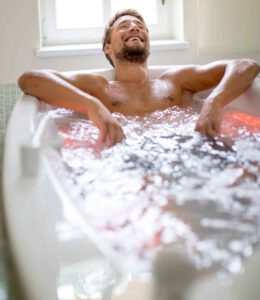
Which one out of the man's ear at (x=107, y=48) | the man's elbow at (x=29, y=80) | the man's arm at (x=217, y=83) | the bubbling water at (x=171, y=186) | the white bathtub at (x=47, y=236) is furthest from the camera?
the man's ear at (x=107, y=48)

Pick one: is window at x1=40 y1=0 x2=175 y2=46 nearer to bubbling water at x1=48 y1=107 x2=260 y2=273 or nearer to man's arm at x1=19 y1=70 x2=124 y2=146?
man's arm at x1=19 y1=70 x2=124 y2=146

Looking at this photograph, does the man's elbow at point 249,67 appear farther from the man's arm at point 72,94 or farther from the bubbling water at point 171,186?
the man's arm at point 72,94

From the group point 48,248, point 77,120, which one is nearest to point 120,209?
point 48,248

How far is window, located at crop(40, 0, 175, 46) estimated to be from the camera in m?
3.25

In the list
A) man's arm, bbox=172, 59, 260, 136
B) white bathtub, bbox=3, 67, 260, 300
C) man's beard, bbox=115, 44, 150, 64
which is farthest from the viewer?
man's beard, bbox=115, 44, 150, 64

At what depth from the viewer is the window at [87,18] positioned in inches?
128

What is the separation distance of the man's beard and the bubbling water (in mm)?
313

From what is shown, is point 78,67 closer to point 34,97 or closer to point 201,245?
point 34,97

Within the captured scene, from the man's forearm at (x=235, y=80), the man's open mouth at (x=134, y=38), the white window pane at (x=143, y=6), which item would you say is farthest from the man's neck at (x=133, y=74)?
the white window pane at (x=143, y=6)

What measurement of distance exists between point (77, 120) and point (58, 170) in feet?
2.31

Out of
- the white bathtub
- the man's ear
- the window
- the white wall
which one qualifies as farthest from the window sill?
the white bathtub

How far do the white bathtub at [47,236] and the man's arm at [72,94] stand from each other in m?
0.43

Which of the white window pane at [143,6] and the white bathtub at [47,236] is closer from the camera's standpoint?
the white bathtub at [47,236]

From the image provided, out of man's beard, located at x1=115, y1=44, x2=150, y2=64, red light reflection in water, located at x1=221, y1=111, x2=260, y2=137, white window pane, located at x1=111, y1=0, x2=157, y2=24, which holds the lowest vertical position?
red light reflection in water, located at x1=221, y1=111, x2=260, y2=137
